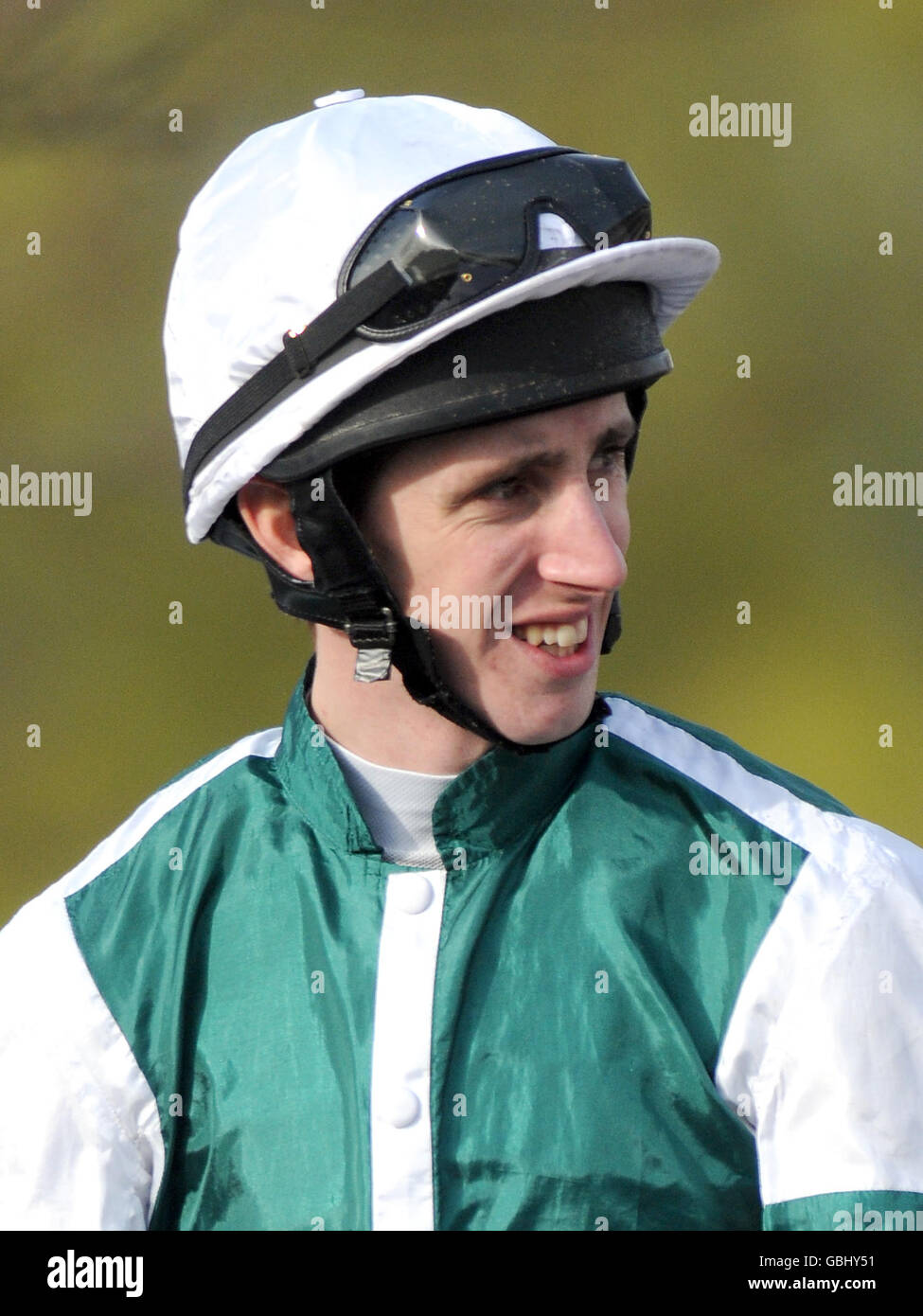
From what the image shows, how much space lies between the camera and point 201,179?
4270mm

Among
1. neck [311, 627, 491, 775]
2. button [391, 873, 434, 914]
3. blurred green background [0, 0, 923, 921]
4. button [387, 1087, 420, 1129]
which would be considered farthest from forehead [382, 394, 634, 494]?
blurred green background [0, 0, 923, 921]

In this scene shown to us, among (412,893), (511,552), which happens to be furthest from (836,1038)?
(511,552)

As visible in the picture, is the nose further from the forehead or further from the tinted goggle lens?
the tinted goggle lens

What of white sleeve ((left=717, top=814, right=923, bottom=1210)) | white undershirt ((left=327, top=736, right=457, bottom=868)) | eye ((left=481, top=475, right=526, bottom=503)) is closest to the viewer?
white sleeve ((left=717, top=814, right=923, bottom=1210))

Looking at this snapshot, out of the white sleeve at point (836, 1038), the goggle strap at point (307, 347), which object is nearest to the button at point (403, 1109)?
the white sleeve at point (836, 1038)

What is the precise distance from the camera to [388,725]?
6.37 feet

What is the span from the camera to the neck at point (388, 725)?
1918 mm

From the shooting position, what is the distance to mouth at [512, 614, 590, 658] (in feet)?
5.95

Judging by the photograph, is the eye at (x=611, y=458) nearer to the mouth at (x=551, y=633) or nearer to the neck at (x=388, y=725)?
the mouth at (x=551, y=633)

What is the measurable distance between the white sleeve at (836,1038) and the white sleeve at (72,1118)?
652mm

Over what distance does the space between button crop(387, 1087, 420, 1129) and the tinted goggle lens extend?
80 cm

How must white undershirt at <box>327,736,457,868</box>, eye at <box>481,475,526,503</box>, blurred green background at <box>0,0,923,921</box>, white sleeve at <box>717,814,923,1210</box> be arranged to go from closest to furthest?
white sleeve at <box>717,814,923,1210</box> → eye at <box>481,475,526,503</box> → white undershirt at <box>327,736,457,868</box> → blurred green background at <box>0,0,923,921</box>

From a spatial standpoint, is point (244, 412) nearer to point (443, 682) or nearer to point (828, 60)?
point (443, 682)

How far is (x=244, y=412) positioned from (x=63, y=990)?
684 mm
